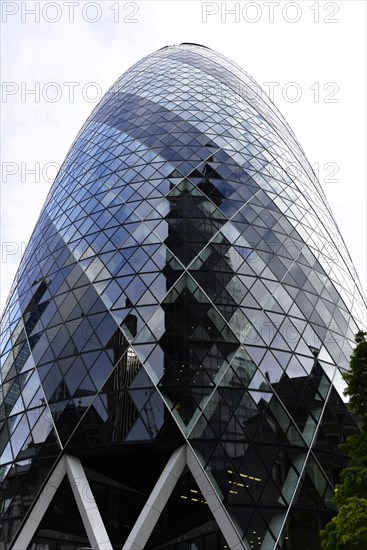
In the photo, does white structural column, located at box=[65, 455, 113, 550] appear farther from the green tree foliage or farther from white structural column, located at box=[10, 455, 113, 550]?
the green tree foliage

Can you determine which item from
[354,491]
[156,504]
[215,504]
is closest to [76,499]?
[156,504]

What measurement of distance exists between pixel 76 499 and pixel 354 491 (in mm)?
10260

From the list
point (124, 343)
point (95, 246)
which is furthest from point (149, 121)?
point (124, 343)

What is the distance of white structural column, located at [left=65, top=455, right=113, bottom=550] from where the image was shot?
17766 millimetres

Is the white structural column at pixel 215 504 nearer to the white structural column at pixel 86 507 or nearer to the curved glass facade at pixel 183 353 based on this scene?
the curved glass facade at pixel 183 353

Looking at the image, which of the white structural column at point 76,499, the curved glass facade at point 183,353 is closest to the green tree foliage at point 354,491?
the curved glass facade at point 183,353

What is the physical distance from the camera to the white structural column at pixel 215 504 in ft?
55.2

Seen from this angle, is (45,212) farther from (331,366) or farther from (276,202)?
Result: (331,366)

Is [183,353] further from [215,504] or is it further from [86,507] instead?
[86,507]

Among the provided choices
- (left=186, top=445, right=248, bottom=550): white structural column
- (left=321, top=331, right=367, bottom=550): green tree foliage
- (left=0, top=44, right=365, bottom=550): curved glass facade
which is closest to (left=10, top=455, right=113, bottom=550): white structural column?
(left=0, top=44, right=365, bottom=550): curved glass facade

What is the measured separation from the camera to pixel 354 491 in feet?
41.5

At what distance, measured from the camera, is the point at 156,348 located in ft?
67.4

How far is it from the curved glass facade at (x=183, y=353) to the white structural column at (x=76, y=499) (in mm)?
163

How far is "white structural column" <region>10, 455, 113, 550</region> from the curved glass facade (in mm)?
163
